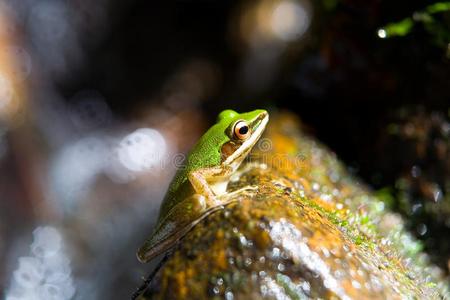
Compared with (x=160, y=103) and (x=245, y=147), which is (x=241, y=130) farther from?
(x=160, y=103)

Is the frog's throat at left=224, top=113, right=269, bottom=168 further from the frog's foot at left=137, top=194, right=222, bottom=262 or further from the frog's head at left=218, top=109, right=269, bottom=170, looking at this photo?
the frog's foot at left=137, top=194, right=222, bottom=262

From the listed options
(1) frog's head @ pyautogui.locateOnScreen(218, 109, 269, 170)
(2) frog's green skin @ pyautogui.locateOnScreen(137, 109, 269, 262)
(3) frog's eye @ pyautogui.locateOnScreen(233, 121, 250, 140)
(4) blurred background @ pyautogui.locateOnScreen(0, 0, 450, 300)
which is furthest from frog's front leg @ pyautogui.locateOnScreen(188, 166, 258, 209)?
(4) blurred background @ pyautogui.locateOnScreen(0, 0, 450, 300)

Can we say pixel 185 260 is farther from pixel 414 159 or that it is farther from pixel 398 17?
pixel 398 17

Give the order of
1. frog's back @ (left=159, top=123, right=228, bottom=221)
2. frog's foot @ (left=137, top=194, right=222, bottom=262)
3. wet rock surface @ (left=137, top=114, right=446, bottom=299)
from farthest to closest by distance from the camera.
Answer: frog's back @ (left=159, top=123, right=228, bottom=221)
frog's foot @ (left=137, top=194, right=222, bottom=262)
wet rock surface @ (left=137, top=114, right=446, bottom=299)

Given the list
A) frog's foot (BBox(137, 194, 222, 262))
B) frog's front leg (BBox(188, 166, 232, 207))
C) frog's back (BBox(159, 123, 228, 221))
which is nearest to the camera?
frog's foot (BBox(137, 194, 222, 262))

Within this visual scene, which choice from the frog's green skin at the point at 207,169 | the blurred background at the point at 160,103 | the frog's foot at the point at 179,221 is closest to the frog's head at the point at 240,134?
the frog's green skin at the point at 207,169

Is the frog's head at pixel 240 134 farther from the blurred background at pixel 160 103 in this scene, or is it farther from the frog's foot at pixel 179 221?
the blurred background at pixel 160 103
